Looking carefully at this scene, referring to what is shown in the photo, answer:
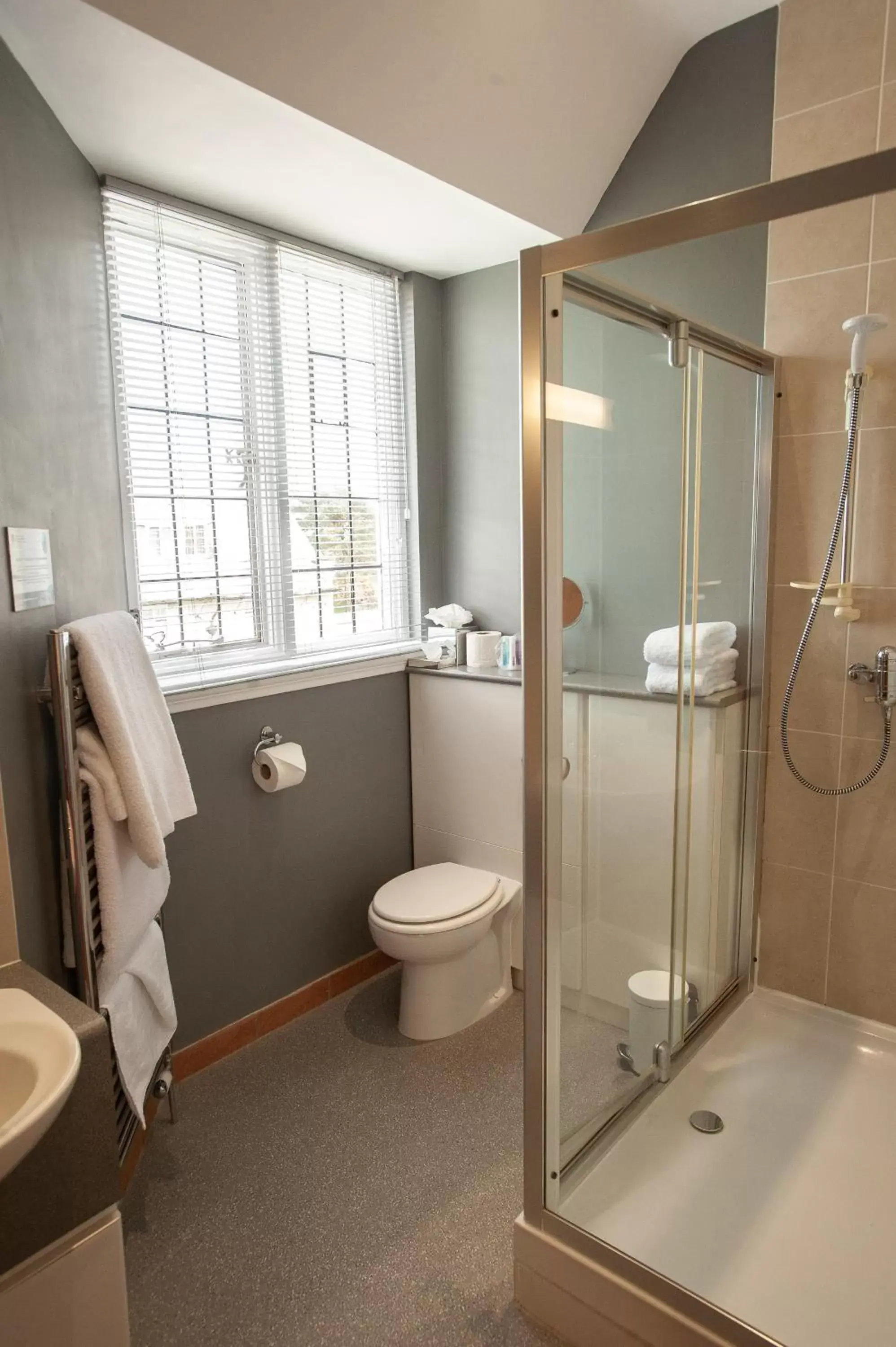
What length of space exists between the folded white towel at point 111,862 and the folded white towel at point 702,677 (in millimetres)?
1168

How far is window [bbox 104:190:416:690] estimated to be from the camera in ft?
7.79

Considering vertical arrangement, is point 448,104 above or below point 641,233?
above

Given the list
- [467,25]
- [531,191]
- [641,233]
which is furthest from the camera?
[531,191]

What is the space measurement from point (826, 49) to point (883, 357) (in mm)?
786

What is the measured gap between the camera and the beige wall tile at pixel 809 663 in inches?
88.4

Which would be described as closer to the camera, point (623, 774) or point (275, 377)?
point (623, 774)

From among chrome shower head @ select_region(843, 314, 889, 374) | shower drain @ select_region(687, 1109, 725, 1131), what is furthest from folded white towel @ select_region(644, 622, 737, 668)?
shower drain @ select_region(687, 1109, 725, 1131)

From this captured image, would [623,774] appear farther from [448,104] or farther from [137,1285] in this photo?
[448,104]

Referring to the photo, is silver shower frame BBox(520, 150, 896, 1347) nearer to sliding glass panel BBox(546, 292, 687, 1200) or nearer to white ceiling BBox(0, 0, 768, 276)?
sliding glass panel BBox(546, 292, 687, 1200)

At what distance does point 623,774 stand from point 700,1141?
2.84ft

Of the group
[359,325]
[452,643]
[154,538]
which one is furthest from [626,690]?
[359,325]

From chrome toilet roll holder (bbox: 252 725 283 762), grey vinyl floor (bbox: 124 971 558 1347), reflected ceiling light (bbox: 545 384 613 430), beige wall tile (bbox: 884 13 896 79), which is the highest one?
beige wall tile (bbox: 884 13 896 79)

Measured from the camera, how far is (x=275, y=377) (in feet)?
8.80

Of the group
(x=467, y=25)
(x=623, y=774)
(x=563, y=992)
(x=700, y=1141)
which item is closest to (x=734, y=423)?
(x=623, y=774)
